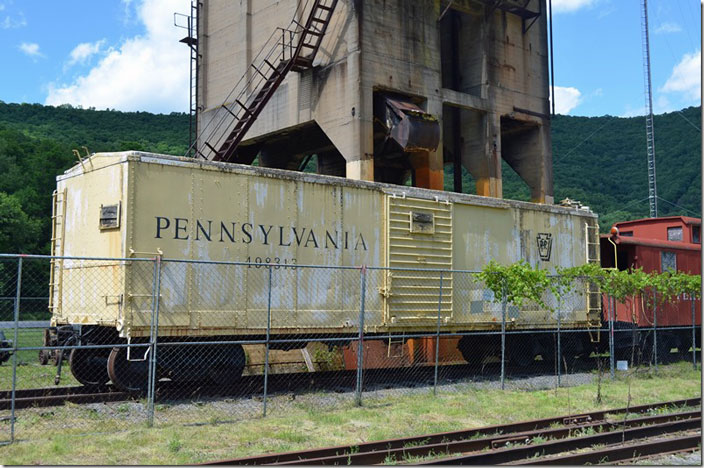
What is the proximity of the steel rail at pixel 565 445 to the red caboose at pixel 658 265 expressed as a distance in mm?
8232

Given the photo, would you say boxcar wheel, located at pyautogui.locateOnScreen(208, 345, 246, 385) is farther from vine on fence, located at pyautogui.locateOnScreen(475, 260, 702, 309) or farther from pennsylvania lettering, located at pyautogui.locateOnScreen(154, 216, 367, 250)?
vine on fence, located at pyautogui.locateOnScreen(475, 260, 702, 309)

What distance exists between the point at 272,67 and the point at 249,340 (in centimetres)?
1143

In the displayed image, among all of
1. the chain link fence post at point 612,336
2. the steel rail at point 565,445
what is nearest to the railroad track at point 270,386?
the chain link fence post at point 612,336

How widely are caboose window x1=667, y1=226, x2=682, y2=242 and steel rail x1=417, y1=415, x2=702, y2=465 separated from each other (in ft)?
43.9

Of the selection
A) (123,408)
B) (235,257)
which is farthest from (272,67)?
(123,408)

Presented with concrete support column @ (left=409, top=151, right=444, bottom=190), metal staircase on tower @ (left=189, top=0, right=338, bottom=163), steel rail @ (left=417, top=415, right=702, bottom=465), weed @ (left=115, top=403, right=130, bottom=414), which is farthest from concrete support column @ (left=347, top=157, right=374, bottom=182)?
steel rail @ (left=417, top=415, right=702, bottom=465)

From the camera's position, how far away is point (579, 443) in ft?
31.3

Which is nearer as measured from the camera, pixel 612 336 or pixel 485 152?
pixel 612 336

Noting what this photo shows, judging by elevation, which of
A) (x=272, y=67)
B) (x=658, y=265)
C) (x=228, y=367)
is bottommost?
(x=228, y=367)

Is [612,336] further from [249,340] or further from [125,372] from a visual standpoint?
[125,372]

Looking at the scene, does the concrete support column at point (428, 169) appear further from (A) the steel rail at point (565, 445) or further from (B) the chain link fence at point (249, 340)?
(A) the steel rail at point (565, 445)

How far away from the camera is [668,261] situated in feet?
71.6

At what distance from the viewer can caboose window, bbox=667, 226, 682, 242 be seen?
2333 cm

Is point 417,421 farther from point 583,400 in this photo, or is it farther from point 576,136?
point 576,136
